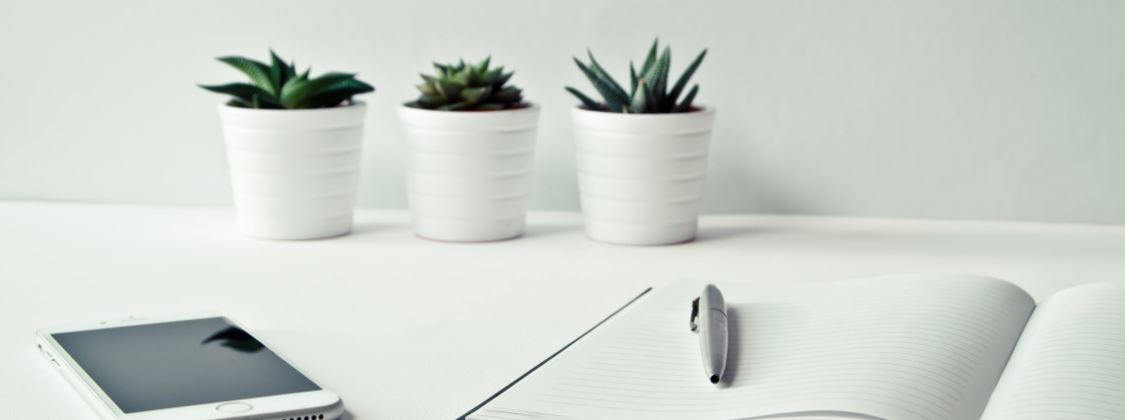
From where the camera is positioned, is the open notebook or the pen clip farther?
the pen clip

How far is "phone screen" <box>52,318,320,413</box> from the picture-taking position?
636mm

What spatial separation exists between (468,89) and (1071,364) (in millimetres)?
691

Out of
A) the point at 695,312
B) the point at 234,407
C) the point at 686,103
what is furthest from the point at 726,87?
the point at 234,407

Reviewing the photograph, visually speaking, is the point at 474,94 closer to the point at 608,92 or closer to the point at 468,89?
the point at 468,89

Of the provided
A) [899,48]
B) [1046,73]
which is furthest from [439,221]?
[1046,73]

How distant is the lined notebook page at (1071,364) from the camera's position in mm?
554

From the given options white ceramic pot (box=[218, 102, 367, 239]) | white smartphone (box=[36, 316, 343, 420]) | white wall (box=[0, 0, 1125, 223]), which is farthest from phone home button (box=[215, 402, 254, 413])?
white wall (box=[0, 0, 1125, 223])

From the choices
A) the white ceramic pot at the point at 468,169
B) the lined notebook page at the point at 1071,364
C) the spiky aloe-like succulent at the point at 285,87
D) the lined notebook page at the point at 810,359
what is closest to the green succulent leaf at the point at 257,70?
the spiky aloe-like succulent at the point at 285,87

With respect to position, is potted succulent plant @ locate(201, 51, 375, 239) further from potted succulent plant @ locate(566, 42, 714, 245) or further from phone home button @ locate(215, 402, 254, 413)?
phone home button @ locate(215, 402, 254, 413)

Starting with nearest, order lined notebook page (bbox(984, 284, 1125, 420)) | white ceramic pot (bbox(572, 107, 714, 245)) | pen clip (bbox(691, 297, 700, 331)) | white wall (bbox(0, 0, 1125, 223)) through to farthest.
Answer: lined notebook page (bbox(984, 284, 1125, 420)) < pen clip (bbox(691, 297, 700, 331)) < white ceramic pot (bbox(572, 107, 714, 245)) < white wall (bbox(0, 0, 1125, 223))

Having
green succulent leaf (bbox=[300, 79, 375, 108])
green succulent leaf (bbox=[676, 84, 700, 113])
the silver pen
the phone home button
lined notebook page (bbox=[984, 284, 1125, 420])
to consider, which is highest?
green succulent leaf (bbox=[300, 79, 375, 108])

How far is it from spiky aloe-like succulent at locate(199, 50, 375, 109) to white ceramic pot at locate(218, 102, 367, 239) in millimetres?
18

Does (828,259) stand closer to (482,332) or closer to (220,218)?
(482,332)

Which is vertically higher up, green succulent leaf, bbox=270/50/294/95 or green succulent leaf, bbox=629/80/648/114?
green succulent leaf, bbox=270/50/294/95
